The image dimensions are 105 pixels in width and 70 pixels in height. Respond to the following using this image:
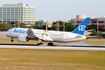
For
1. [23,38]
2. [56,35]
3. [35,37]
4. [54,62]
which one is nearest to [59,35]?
[56,35]

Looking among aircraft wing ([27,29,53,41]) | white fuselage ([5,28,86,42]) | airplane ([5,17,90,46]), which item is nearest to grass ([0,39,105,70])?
white fuselage ([5,28,86,42])

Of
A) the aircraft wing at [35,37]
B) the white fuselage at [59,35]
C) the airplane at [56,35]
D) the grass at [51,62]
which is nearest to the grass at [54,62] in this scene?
the grass at [51,62]

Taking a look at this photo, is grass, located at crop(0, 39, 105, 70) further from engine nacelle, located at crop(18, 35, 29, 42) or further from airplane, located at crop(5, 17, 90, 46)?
engine nacelle, located at crop(18, 35, 29, 42)

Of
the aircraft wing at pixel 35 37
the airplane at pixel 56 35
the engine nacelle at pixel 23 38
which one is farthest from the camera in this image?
the engine nacelle at pixel 23 38

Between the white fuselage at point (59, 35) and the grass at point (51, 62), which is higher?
the white fuselage at point (59, 35)

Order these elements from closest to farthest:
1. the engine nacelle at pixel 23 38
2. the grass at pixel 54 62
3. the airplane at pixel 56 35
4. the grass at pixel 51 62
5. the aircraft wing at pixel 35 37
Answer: the grass at pixel 51 62 < the grass at pixel 54 62 < the airplane at pixel 56 35 < the aircraft wing at pixel 35 37 < the engine nacelle at pixel 23 38

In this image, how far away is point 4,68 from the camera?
24.8 metres

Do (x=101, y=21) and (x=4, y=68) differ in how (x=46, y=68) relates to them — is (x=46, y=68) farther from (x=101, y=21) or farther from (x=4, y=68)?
(x=101, y=21)

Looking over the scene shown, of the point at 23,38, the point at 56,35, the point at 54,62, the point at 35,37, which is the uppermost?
the point at 56,35

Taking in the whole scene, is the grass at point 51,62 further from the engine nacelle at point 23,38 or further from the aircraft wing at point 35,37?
the engine nacelle at point 23,38

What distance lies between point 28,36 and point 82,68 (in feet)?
97.1

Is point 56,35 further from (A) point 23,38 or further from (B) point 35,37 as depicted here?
(A) point 23,38

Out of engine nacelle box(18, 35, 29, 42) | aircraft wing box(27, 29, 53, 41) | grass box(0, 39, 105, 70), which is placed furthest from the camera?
engine nacelle box(18, 35, 29, 42)

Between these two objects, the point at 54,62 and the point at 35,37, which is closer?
the point at 54,62
